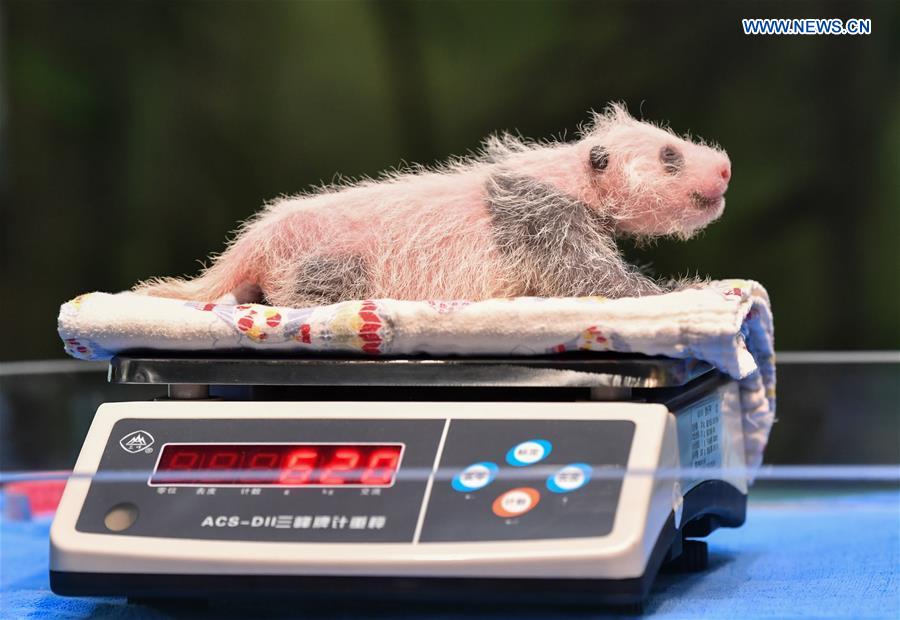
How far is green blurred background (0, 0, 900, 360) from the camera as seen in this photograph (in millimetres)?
1152

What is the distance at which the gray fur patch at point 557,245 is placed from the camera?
2.54ft

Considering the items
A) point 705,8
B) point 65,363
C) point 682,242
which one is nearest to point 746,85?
point 705,8

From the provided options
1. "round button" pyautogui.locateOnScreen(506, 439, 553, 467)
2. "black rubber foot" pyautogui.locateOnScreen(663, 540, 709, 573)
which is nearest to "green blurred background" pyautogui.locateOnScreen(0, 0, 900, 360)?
"black rubber foot" pyautogui.locateOnScreen(663, 540, 709, 573)

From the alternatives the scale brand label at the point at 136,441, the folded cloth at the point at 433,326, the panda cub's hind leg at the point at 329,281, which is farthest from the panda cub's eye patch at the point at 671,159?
the scale brand label at the point at 136,441

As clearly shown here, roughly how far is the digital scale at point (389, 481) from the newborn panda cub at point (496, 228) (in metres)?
0.11

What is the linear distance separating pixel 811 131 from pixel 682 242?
0.36 meters

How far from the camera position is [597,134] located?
0.85 metres

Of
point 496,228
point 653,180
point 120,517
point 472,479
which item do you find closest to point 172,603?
point 120,517

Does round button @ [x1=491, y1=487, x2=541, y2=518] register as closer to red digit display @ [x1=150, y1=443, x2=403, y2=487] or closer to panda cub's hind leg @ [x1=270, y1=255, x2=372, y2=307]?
red digit display @ [x1=150, y1=443, x2=403, y2=487]

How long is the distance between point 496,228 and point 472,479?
0.24 m

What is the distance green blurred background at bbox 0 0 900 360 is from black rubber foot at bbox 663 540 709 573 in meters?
0.35

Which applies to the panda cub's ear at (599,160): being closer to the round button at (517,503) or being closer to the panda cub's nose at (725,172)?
the panda cub's nose at (725,172)

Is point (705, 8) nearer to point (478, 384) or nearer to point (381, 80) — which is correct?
point (381, 80)

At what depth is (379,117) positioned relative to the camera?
4.18ft
